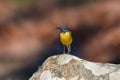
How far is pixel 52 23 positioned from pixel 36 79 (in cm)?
213

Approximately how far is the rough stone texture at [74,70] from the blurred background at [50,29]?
6.18 feet

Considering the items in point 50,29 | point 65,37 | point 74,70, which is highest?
point 65,37

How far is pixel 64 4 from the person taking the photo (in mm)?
5824

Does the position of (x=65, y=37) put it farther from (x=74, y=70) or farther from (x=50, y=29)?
(x=50, y=29)

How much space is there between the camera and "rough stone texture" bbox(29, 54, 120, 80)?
345 centimetres

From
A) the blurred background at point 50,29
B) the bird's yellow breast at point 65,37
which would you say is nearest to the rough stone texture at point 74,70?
the bird's yellow breast at point 65,37

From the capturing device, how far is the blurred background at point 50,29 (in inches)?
218

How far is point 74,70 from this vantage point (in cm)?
347

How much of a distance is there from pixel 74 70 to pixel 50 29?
217 centimetres

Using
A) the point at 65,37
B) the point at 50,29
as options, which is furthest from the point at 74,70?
the point at 50,29

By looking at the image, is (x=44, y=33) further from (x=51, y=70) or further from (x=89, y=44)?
(x=51, y=70)

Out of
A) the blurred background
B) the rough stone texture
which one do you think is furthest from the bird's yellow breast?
the blurred background

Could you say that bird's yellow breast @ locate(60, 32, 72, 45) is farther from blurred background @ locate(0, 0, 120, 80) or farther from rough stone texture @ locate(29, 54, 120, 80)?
blurred background @ locate(0, 0, 120, 80)

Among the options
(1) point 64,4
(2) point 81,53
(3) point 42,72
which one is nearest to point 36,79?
(3) point 42,72
